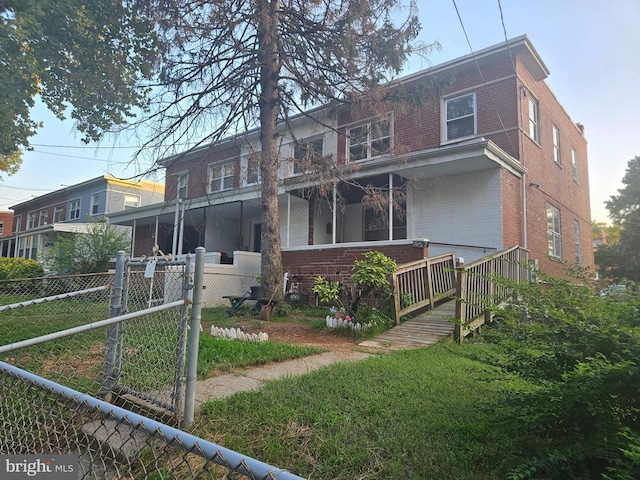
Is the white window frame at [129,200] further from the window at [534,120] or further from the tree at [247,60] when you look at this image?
the window at [534,120]

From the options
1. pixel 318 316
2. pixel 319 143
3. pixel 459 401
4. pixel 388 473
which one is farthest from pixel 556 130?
pixel 388 473

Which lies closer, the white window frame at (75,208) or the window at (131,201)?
the window at (131,201)

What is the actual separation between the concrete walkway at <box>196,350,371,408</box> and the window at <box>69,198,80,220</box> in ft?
94.9

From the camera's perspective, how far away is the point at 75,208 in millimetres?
28906

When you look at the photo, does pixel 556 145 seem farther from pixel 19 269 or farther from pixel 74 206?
pixel 74 206

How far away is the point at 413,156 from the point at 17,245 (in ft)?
94.7

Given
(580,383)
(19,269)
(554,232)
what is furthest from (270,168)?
(19,269)

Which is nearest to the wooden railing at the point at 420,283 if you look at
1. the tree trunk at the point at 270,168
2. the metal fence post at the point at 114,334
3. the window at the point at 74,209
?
the tree trunk at the point at 270,168

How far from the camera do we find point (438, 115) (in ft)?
41.5

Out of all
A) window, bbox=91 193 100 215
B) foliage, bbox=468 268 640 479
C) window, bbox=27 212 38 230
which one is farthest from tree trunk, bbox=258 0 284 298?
window, bbox=27 212 38 230

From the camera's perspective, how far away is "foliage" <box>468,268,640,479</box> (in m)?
1.90

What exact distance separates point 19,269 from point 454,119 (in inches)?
746

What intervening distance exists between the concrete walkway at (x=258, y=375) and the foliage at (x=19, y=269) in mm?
16936

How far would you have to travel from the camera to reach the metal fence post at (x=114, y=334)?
10.7ft
